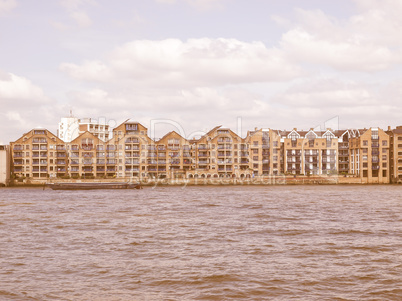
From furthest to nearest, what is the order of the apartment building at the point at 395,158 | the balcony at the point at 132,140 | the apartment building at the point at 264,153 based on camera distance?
the apartment building at the point at 395,158, the apartment building at the point at 264,153, the balcony at the point at 132,140

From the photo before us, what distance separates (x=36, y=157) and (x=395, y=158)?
98.6 metres

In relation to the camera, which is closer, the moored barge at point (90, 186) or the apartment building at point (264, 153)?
the moored barge at point (90, 186)

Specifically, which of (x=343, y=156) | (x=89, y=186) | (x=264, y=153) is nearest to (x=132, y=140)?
(x=89, y=186)

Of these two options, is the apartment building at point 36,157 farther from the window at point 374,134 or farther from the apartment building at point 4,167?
the window at point 374,134

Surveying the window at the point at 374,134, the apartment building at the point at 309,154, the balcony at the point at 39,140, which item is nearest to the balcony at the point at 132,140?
the balcony at the point at 39,140

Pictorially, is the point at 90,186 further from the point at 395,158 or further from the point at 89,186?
the point at 395,158

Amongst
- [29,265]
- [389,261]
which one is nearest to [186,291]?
[29,265]

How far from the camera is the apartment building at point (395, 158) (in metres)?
142

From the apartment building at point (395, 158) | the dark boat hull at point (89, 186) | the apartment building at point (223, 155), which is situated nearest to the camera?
the dark boat hull at point (89, 186)

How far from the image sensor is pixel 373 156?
143 meters

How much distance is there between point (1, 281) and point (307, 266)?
12610mm

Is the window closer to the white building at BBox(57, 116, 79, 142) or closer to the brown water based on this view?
the white building at BBox(57, 116, 79, 142)

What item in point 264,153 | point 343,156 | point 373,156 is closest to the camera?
point 264,153

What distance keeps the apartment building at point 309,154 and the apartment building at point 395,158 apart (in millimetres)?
15770
